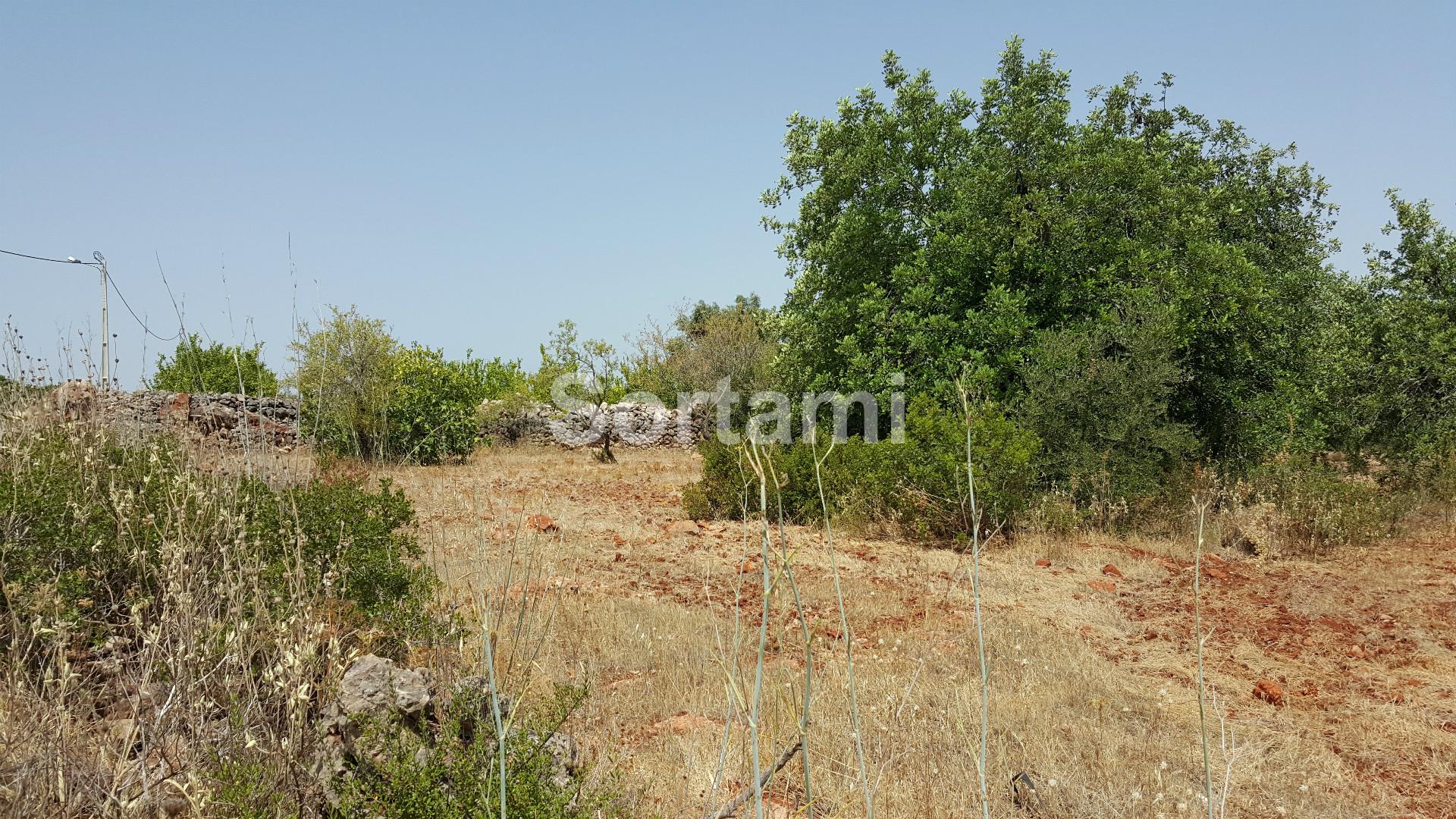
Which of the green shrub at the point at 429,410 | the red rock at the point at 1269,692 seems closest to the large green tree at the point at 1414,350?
the red rock at the point at 1269,692

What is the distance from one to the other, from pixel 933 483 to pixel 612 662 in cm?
560

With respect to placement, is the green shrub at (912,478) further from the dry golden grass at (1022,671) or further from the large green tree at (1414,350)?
the large green tree at (1414,350)

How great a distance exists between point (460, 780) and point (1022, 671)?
3625 millimetres

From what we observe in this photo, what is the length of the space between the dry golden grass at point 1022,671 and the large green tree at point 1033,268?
344cm

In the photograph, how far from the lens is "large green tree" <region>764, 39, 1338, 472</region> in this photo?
38.4 ft

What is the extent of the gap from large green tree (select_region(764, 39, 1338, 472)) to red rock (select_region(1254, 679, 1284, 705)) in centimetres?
560

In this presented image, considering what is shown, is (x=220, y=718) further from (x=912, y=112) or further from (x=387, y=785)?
(x=912, y=112)

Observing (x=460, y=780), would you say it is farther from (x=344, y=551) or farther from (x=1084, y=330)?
(x=1084, y=330)

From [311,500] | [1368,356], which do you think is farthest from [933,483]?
[1368,356]

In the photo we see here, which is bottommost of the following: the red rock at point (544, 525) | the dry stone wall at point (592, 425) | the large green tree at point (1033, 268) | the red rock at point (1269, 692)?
the red rock at point (1269, 692)

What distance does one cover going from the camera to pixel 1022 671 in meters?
5.11

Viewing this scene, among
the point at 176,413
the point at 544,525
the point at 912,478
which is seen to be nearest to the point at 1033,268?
the point at 912,478

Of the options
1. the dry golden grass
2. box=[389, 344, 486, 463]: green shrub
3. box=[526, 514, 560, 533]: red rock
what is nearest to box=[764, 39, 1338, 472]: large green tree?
the dry golden grass

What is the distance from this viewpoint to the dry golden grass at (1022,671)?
3492mm
